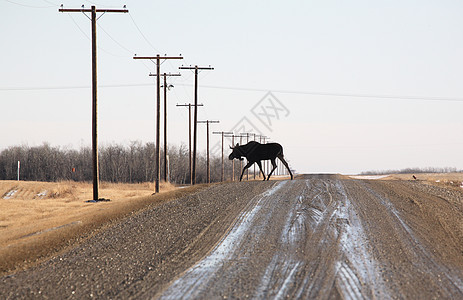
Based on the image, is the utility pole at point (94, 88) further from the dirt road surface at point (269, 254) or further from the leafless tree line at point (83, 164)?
the leafless tree line at point (83, 164)

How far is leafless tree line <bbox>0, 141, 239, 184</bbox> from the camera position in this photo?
3745 inches

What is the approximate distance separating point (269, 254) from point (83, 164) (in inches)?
3717

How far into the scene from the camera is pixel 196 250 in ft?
39.5

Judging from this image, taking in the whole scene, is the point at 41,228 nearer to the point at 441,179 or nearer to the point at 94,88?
the point at 94,88

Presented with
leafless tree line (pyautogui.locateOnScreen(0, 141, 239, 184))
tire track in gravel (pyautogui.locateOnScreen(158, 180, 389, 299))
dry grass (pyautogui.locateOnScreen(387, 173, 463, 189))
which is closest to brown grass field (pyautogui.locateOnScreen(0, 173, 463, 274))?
tire track in gravel (pyautogui.locateOnScreen(158, 180, 389, 299))

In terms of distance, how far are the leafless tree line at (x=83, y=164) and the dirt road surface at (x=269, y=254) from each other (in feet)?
256

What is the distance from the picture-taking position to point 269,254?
11.4m

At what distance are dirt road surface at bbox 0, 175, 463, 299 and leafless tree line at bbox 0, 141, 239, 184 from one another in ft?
256

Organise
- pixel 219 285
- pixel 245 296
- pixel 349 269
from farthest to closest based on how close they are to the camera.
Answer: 1. pixel 349 269
2. pixel 219 285
3. pixel 245 296

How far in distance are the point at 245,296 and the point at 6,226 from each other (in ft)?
45.1

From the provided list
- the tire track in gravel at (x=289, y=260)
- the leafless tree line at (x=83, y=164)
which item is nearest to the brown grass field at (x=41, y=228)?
the tire track in gravel at (x=289, y=260)

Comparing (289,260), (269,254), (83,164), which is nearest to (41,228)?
(269,254)

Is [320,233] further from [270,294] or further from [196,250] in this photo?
[270,294]

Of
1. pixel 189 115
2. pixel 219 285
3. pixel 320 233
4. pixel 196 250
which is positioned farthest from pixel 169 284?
pixel 189 115
